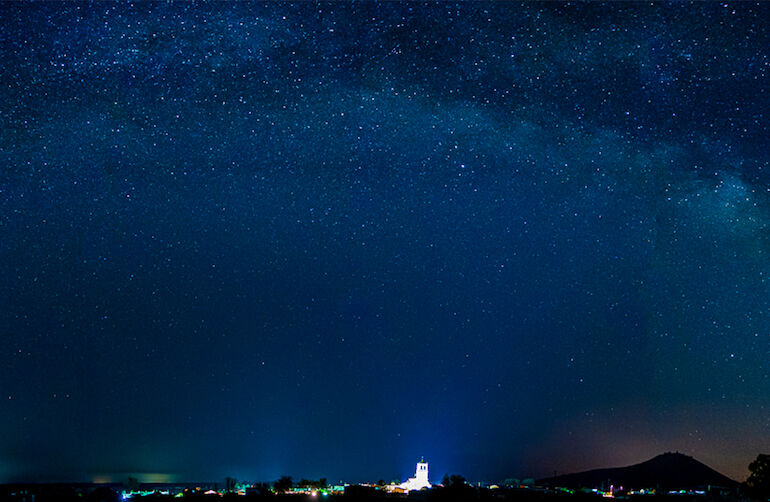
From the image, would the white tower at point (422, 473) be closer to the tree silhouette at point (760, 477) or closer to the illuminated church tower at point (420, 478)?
the illuminated church tower at point (420, 478)

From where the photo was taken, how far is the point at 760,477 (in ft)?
193

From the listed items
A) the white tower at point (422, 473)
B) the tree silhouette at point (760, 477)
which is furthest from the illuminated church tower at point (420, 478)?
the tree silhouette at point (760, 477)

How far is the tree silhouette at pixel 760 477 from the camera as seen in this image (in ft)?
188

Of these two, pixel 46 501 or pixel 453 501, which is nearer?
pixel 453 501

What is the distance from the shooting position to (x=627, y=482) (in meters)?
190

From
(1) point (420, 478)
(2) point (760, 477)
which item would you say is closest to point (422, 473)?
(1) point (420, 478)

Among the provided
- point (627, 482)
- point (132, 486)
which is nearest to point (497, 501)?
point (132, 486)

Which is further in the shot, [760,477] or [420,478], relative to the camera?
[420,478]

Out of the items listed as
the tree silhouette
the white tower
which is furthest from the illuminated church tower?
the tree silhouette

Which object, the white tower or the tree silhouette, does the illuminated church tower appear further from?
the tree silhouette

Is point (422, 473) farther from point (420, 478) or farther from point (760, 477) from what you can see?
point (760, 477)

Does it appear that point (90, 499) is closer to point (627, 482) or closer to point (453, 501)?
point (453, 501)

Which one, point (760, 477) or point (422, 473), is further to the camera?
point (422, 473)

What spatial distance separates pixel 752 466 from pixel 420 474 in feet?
257
